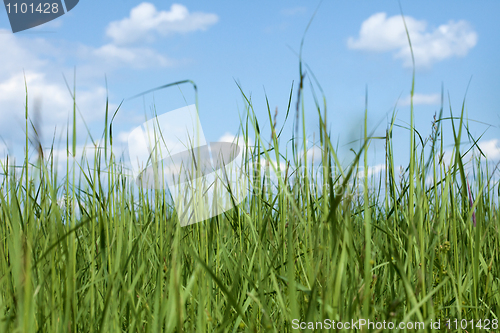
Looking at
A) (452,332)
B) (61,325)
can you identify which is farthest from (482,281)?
(61,325)

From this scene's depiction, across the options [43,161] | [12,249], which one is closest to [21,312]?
[12,249]

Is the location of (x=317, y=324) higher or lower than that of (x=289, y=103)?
lower

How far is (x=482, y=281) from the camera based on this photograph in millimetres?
1741

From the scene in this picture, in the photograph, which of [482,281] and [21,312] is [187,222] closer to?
[21,312]

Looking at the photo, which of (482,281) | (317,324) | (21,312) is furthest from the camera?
(482,281)

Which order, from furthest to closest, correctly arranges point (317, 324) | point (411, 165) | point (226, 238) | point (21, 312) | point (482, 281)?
point (226, 238) → point (482, 281) → point (411, 165) → point (317, 324) → point (21, 312)

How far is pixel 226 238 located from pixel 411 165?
1065 millimetres

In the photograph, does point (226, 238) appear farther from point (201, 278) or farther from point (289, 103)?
point (289, 103)

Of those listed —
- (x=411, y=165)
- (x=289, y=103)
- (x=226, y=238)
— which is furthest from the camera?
(x=226, y=238)

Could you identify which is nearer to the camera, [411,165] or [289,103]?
[411,165]

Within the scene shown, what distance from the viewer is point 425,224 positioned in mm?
1540

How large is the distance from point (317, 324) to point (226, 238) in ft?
3.28

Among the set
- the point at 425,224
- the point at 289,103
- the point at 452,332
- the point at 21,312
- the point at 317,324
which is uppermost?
the point at 289,103

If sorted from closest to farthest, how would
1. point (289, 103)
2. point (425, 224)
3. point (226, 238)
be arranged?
point (289, 103), point (425, 224), point (226, 238)
